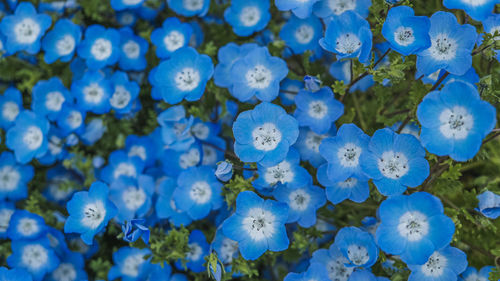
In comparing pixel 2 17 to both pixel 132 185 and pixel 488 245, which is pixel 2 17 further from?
pixel 488 245

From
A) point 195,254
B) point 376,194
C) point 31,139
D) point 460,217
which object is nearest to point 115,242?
point 195,254

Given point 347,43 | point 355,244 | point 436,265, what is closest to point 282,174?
point 355,244

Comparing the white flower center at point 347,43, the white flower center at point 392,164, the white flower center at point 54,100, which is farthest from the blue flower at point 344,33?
the white flower center at point 54,100

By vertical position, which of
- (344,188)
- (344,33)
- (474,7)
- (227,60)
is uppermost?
(474,7)

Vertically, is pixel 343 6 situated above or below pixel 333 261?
above

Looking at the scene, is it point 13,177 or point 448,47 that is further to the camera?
point 13,177

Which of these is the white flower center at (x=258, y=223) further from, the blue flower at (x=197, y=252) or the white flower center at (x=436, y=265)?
the white flower center at (x=436, y=265)

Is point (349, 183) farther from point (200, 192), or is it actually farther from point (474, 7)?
point (474, 7)
